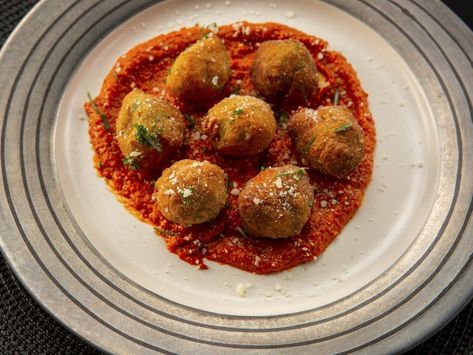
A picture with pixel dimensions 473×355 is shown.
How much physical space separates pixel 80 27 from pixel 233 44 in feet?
2.65

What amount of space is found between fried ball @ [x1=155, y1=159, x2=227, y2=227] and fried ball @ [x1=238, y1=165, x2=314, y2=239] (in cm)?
13

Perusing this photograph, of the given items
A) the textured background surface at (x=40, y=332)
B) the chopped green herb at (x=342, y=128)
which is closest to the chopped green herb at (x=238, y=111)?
the chopped green herb at (x=342, y=128)

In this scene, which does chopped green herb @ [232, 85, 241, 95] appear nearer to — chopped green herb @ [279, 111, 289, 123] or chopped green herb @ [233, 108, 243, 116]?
chopped green herb @ [279, 111, 289, 123]

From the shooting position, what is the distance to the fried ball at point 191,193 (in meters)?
2.70

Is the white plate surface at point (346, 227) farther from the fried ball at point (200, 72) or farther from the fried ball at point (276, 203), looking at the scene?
the fried ball at point (200, 72)

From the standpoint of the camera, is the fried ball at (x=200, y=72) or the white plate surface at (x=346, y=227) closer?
the white plate surface at (x=346, y=227)

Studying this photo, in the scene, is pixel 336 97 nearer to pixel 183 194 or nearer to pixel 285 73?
pixel 285 73

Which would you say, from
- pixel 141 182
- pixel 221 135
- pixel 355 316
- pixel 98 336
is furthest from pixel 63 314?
pixel 355 316

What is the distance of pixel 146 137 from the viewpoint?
2.83 m

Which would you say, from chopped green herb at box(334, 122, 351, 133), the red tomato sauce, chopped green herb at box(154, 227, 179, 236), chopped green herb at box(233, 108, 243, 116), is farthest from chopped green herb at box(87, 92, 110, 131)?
chopped green herb at box(334, 122, 351, 133)

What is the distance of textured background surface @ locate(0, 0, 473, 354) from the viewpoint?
2764 mm

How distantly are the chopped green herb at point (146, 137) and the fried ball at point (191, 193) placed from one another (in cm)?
14

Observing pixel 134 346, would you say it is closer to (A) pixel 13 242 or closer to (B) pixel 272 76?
(A) pixel 13 242

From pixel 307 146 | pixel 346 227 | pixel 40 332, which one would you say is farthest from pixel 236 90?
pixel 40 332
